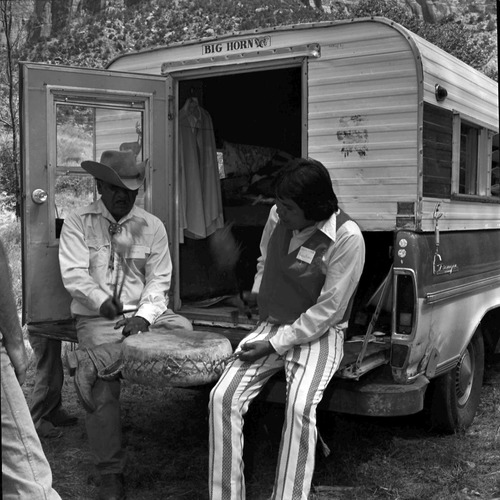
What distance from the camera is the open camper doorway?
579 centimetres

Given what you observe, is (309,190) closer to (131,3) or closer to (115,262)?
(115,262)

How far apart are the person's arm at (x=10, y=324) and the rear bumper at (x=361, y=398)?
4.41 feet

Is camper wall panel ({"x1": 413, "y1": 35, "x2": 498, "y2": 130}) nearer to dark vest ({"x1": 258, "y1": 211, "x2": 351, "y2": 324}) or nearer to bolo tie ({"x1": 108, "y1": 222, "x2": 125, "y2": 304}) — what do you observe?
dark vest ({"x1": 258, "y1": 211, "x2": 351, "y2": 324})

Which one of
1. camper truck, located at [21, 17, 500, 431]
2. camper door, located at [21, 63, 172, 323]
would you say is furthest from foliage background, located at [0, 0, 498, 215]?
camper door, located at [21, 63, 172, 323]

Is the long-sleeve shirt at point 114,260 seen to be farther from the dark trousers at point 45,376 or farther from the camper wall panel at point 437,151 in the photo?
the camper wall panel at point 437,151

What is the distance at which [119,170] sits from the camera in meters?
4.34

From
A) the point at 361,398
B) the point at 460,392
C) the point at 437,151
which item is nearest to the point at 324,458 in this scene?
the point at 361,398

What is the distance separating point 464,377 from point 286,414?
1940mm

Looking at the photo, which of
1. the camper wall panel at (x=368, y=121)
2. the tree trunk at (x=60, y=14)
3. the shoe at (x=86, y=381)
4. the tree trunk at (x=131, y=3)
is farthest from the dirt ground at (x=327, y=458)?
the tree trunk at (x=131, y=3)

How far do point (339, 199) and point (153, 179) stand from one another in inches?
56.1

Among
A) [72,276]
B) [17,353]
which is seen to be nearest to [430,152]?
[72,276]

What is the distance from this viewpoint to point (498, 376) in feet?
20.8

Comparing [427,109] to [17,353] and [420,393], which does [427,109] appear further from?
[17,353]

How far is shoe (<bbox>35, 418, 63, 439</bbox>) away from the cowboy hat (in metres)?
1.71
